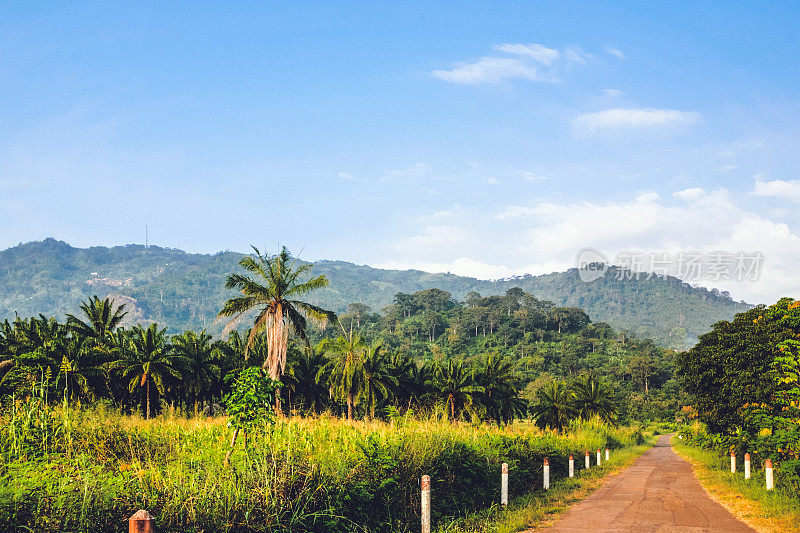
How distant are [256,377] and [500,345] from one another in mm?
154591

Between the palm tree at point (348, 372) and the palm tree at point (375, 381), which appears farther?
the palm tree at point (375, 381)

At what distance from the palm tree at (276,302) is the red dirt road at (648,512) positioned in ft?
73.3

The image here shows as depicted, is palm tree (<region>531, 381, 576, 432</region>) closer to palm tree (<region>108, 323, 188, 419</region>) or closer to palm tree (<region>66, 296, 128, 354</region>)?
palm tree (<region>108, 323, 188, 419</region>)

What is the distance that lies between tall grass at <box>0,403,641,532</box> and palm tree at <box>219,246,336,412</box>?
22.3 m

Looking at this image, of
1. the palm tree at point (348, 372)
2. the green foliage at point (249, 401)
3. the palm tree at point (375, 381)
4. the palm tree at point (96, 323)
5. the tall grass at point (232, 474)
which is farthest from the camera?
the palm tree at point (375, 381)

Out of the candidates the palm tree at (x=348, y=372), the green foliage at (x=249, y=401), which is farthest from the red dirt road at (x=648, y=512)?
the palm tree at (x=348, y=372)

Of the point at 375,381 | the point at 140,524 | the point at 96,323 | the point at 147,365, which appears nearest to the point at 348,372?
the point at 375,381

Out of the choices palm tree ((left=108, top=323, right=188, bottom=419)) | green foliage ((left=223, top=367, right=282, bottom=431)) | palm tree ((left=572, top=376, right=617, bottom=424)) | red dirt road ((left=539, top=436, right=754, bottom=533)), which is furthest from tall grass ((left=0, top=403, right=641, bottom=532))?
palm tree ((left=572, top=376, right=617, bottom=424))

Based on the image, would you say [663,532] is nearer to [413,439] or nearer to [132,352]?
[413,439]

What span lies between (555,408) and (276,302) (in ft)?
90.1

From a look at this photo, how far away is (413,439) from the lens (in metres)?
11.2

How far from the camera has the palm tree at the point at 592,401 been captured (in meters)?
53.1

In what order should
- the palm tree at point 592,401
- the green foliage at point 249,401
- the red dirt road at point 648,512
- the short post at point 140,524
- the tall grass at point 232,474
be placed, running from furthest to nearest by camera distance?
the palm tree at point 592,401 < the red dirt road at point 648,512 < the green foliage at point 249,401 < the tall grass at point 232,474 < the short post at point 140,524

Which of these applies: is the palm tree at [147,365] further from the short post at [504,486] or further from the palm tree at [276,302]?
the short post at [504,486]
